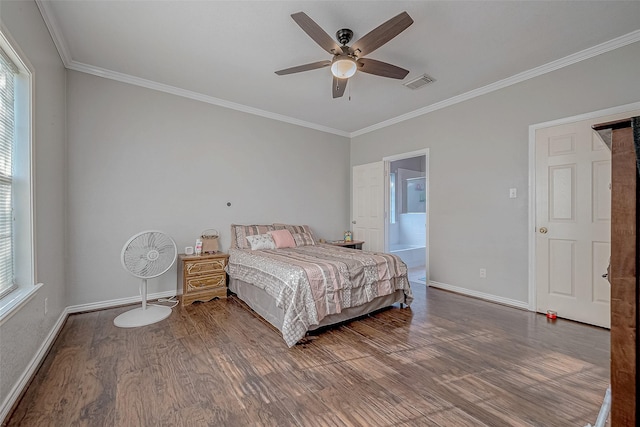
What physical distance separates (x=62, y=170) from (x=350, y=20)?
3.11 meters

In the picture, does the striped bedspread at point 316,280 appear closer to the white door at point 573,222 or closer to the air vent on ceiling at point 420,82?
the white door at point 573,222

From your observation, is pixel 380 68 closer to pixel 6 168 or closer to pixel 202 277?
pixel 6 168

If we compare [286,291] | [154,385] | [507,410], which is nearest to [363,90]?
[286,291]

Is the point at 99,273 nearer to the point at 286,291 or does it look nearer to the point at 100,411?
the point at 100,411

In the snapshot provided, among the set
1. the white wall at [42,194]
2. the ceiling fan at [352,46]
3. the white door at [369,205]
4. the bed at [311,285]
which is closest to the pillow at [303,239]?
the bed at [311,285]

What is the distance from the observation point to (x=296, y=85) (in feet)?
11.1

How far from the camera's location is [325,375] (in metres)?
1.88

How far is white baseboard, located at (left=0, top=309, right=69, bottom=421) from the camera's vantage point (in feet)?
4.89

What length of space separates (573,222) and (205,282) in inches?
160

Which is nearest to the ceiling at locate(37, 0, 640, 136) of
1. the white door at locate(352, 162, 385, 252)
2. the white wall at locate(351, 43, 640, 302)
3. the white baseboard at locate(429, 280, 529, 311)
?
the white wall at locate(351, 43, 640, 302)

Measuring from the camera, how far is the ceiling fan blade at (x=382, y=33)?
1870 millimetres

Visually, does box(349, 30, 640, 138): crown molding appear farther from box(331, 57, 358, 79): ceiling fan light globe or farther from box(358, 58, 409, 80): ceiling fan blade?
box(331, 57, 358, 79): ceiling fan light globe

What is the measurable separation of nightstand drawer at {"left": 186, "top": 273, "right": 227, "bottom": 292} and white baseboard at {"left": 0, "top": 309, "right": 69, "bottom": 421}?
45.0 inches

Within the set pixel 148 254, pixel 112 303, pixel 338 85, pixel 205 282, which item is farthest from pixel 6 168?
pixel 338 85
